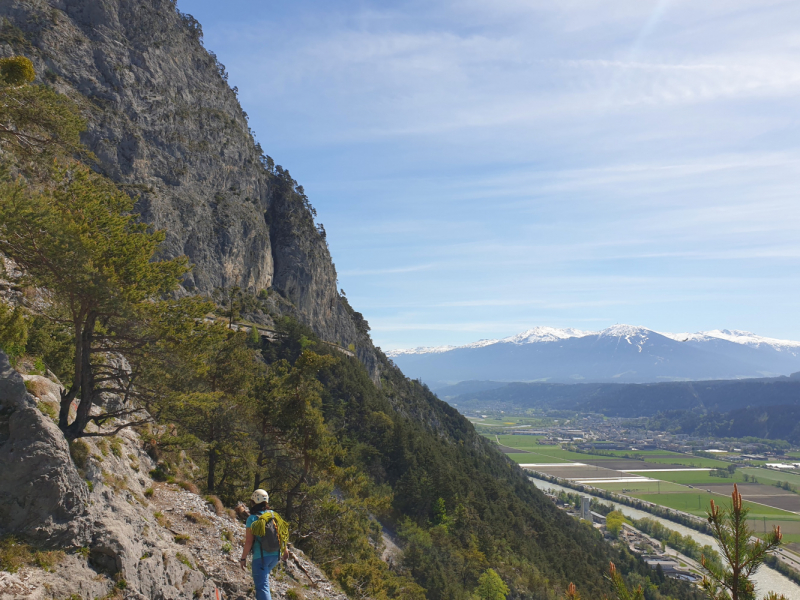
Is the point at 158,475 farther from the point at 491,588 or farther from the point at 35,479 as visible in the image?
the point at 491,588

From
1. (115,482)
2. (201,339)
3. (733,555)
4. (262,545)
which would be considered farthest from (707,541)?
(262,545)

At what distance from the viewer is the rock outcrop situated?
998cm

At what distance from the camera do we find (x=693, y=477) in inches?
6890

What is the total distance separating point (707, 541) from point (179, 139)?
13435 cm

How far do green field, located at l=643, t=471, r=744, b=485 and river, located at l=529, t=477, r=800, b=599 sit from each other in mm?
50164

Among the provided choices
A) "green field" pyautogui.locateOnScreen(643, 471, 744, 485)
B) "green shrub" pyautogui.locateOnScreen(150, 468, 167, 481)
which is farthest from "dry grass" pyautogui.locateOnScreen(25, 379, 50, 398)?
"green field" pyautogui.locateOnScreen(643, 471, 744, 485)

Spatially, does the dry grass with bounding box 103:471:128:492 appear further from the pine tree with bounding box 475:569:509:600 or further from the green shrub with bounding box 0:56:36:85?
the pine tree with bounding box 475:569:509:600

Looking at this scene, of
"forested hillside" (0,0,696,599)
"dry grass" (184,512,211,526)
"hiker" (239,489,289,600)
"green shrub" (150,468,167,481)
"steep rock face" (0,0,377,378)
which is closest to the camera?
"hiker" (239,489,289,600)

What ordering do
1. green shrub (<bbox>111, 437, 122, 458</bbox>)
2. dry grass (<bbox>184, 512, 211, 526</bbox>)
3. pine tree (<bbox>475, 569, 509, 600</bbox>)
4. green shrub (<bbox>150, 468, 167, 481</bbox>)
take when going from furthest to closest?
pine tree (<bbox>475, 569, 509, 600</bbox>)
green shrub (<bbox>150, 468, 167, 481</bbox>)
dry grass (<bbox>184, 512, 211, 526</bbox>)
green shrub (<bbox>111, 437, 122, 458</bbox>)

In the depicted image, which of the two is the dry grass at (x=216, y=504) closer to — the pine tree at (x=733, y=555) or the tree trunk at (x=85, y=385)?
the tree trunk at (x=85, y=385)

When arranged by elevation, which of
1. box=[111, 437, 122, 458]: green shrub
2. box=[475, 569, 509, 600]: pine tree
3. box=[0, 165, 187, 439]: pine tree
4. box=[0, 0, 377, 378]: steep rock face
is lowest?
box=[475, 569, 509, 600]: pine tree

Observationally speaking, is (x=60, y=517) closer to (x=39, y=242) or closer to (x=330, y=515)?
(x=39, y=242)

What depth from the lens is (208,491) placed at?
2212cm

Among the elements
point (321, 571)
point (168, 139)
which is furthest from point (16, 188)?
point (168, 139)
